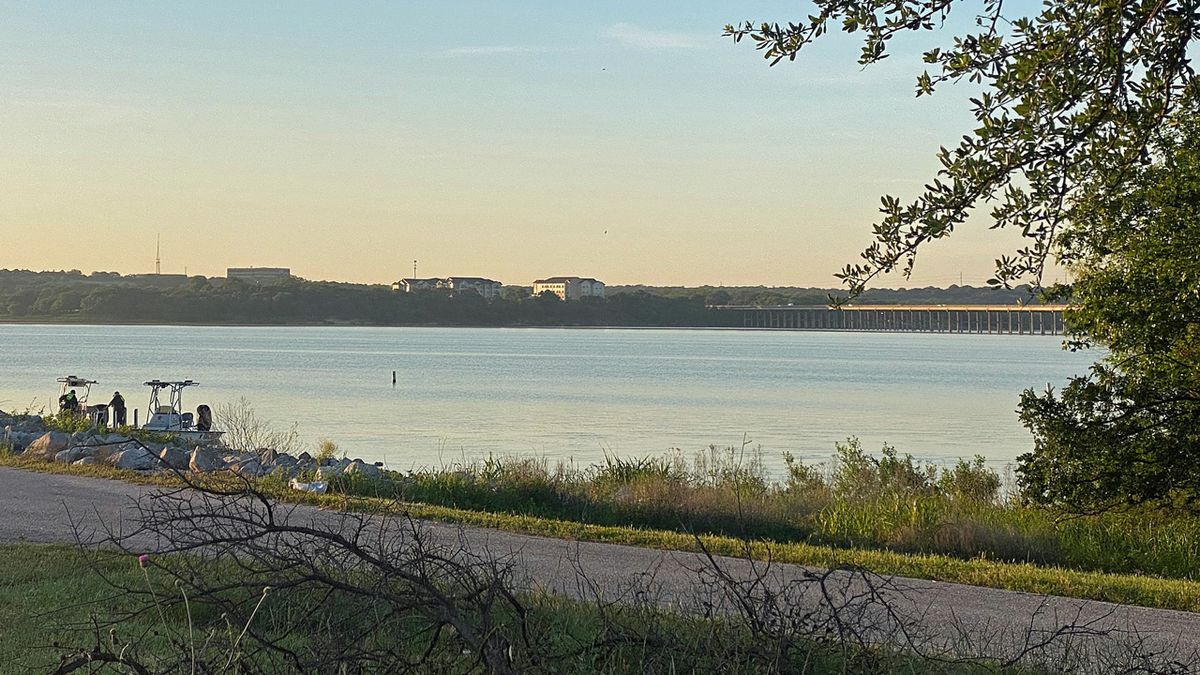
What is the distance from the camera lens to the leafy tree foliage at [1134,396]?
49.8 feet

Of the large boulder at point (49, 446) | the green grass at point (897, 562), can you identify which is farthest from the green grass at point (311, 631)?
the large boulder at point (49, 446)

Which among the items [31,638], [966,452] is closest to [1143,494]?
[31,638]

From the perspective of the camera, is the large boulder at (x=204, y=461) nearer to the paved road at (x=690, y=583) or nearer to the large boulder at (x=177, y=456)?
the large boulder at (x=177, y=456)

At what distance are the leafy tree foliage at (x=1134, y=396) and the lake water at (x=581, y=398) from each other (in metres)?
17.2

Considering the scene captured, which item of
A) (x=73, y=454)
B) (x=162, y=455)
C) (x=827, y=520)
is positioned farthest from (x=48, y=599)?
(x=73, y=454)

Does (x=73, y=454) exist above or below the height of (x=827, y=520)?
above

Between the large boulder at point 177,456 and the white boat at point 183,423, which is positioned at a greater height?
the large boulder at point 177,456

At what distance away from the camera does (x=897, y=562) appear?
493 inches

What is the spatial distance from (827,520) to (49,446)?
12867 mm

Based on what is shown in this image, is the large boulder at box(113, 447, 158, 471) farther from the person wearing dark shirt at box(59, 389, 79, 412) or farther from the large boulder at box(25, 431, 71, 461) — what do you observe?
the person wearing dark shirt at box(59, 389, 79, 412)

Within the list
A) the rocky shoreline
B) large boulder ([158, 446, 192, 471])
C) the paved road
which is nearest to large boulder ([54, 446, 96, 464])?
the rocky shoreline

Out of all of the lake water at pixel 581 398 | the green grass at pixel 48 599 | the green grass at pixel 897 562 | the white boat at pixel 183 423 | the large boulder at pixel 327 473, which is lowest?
the lake water at pixel 581 398

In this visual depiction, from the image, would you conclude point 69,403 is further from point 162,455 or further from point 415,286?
point 415,286

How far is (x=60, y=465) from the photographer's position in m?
19.4
